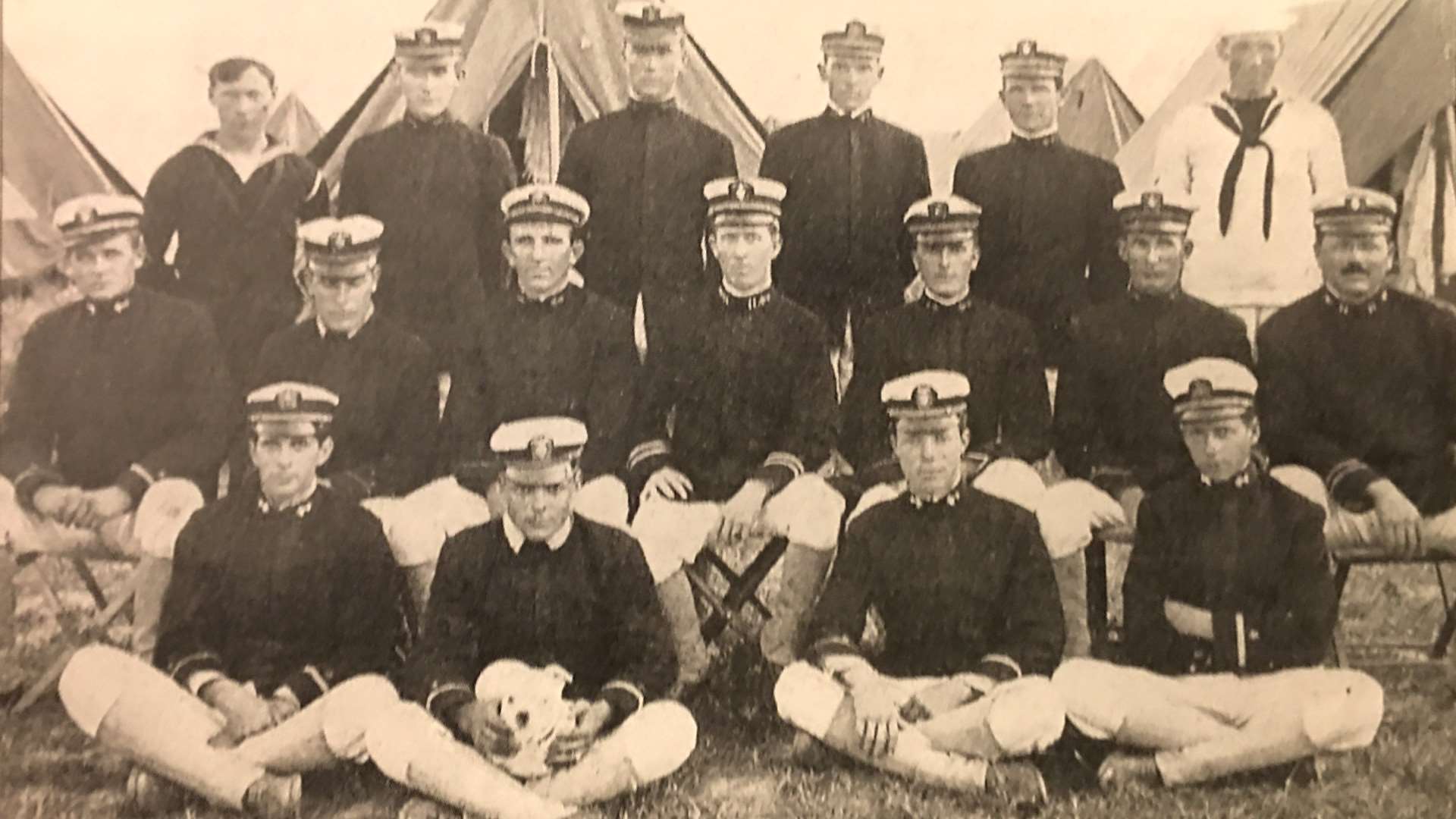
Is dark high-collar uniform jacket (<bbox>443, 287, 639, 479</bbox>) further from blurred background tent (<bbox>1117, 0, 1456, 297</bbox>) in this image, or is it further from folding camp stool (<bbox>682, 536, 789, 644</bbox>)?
blurred background tent (<bbox>1117, 0, 1456, 297</bbox>)

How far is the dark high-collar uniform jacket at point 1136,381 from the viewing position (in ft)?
5.92

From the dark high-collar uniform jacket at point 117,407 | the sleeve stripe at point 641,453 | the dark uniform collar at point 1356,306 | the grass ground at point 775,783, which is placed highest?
the dark uniform collar at point 1356,306

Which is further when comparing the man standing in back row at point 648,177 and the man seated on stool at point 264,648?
the man standing in back row at point 648,177

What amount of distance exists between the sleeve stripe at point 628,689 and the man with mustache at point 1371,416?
1127 millimetres

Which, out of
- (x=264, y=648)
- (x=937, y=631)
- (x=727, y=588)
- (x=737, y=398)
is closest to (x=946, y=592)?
(x=937, y=631)

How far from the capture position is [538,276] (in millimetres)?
1811

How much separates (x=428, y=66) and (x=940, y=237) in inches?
36.3

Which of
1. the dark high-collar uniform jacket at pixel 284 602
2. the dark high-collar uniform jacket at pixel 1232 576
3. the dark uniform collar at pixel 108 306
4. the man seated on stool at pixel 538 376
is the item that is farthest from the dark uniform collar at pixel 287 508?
the dark high-collar uniform jacket at pixel 1232 576

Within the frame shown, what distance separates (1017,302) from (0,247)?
1.70 m

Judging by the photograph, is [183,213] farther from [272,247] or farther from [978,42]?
[978,42]

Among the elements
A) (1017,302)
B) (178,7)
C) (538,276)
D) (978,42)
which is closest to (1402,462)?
(1017,302)

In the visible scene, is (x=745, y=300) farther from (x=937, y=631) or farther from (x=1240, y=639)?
(x=1240, y=639)

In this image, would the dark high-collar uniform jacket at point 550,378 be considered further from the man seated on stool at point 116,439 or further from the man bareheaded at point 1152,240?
the man bareheaded at point 1152,240

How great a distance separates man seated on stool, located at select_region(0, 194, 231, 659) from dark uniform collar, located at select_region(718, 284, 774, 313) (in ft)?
2.75
